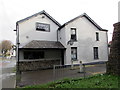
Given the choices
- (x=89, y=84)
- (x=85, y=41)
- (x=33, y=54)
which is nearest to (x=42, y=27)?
(x=33, y=54)

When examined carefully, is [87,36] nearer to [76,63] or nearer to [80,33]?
[80,33]

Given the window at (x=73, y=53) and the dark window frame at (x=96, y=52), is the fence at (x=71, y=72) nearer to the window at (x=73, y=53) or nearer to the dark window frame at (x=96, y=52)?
the window at (x=73, y=53)

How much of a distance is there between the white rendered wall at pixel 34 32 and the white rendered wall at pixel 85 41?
1.95 meters

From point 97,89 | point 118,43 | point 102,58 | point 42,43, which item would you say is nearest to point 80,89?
point 97,89

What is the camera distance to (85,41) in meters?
16.6

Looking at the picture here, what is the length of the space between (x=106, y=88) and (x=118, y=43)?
360 centimetres

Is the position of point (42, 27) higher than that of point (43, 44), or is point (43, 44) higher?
point (42, 27)

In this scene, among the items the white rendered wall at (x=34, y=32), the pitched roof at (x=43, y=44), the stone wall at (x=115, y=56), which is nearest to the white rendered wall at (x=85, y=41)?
the pitched roof at (x=43, y=44)

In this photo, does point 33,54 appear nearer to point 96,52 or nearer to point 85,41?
point 85,41

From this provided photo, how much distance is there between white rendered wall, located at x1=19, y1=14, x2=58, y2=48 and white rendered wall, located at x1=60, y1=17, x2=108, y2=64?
1949 mm

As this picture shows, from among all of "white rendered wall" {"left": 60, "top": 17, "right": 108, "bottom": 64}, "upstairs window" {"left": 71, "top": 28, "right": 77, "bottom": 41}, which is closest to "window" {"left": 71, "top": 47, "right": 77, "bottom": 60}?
"white rendered wall" {"left": 60, "top": 17, "right": 108, "bottom": 64}

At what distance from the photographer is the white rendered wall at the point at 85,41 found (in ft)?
50.7

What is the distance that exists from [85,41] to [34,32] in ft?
25.6

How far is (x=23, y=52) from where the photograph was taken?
14.1m
